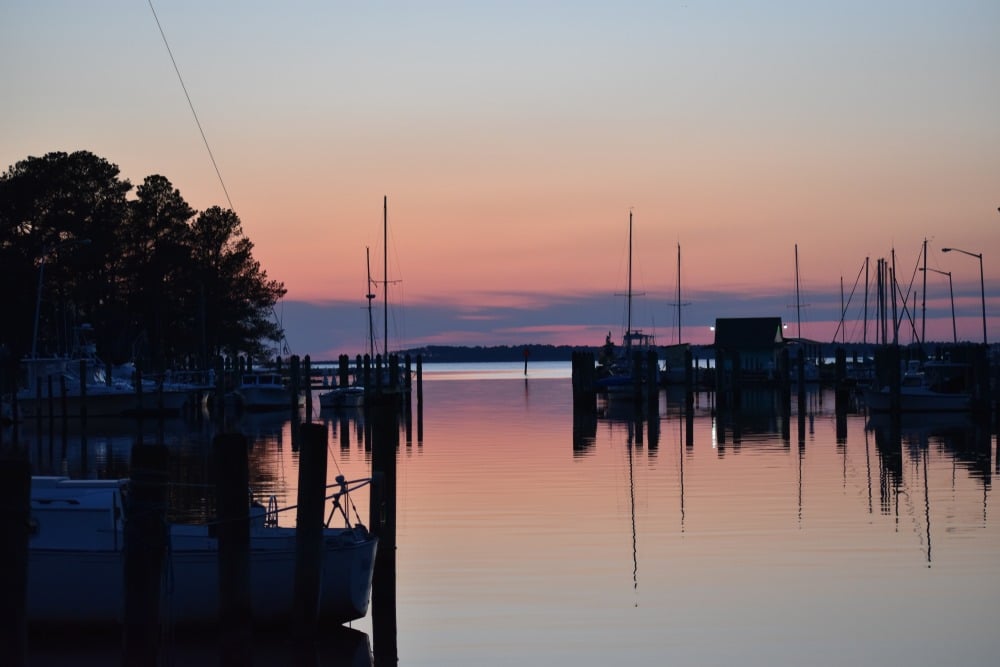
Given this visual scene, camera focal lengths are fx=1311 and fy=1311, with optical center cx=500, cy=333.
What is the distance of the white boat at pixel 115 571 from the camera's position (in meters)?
17.5

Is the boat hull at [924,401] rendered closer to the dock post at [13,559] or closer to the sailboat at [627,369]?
the sailboat at [627,369]

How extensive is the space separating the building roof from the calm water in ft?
223

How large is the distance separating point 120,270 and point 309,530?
82.3 metres

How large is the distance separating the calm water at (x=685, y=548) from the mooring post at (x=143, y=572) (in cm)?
395

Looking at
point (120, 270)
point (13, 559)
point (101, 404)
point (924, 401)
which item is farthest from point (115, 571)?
point (120, 270)

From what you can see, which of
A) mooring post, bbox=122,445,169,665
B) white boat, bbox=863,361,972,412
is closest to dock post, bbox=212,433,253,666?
mooring post, bbox=122,445,169,665

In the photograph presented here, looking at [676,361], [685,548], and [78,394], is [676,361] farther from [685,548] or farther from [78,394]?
[685,548]

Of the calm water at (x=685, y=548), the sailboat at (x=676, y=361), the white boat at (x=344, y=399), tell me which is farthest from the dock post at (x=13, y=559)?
the sailboat at (x=676, y=361)

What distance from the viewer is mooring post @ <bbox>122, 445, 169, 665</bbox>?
579 inches

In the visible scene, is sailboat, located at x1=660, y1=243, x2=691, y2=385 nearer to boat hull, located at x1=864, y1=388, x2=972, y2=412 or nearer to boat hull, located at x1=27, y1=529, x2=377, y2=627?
boat hull, located at x1=864, y1=388, x2=972, y2=412

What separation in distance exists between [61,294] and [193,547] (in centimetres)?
7253

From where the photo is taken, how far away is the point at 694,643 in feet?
59.4

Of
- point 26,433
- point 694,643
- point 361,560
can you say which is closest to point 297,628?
point 361,560

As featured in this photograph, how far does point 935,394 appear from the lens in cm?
6756
